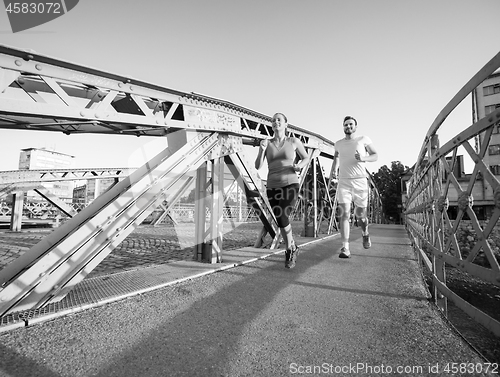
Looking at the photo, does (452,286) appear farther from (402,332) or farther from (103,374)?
(103,374)

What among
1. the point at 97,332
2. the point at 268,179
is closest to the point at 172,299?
the point at 97,332

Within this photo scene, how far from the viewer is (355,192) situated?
4301mm

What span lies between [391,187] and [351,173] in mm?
50055

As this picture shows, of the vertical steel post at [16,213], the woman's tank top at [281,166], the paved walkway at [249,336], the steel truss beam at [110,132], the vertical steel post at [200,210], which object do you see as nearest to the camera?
the paved walkway at [249,336]

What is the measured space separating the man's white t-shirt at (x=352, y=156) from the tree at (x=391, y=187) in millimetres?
44794

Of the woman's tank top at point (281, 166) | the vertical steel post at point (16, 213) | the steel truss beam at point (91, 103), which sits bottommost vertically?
the vertical steel post at point (16, 213)

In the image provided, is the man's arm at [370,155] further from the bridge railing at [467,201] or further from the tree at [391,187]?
the tree at [391,187]

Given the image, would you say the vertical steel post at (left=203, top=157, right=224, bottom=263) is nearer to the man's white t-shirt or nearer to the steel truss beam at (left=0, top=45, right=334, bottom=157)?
the steel truss beam at (left=0, top=45, right=334, bottom=157)

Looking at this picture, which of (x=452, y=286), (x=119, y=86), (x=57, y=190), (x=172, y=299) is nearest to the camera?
(x=172, y=299)

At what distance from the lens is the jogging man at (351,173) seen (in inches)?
166

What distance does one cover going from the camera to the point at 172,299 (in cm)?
238

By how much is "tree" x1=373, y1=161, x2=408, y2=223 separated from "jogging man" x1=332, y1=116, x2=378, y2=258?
4472cm

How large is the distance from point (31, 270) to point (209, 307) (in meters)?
1.42

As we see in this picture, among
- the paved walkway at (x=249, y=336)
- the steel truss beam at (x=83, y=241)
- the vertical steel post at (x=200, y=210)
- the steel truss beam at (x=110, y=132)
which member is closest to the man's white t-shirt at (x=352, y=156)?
the steel truss beam at (x=110, y=132)
